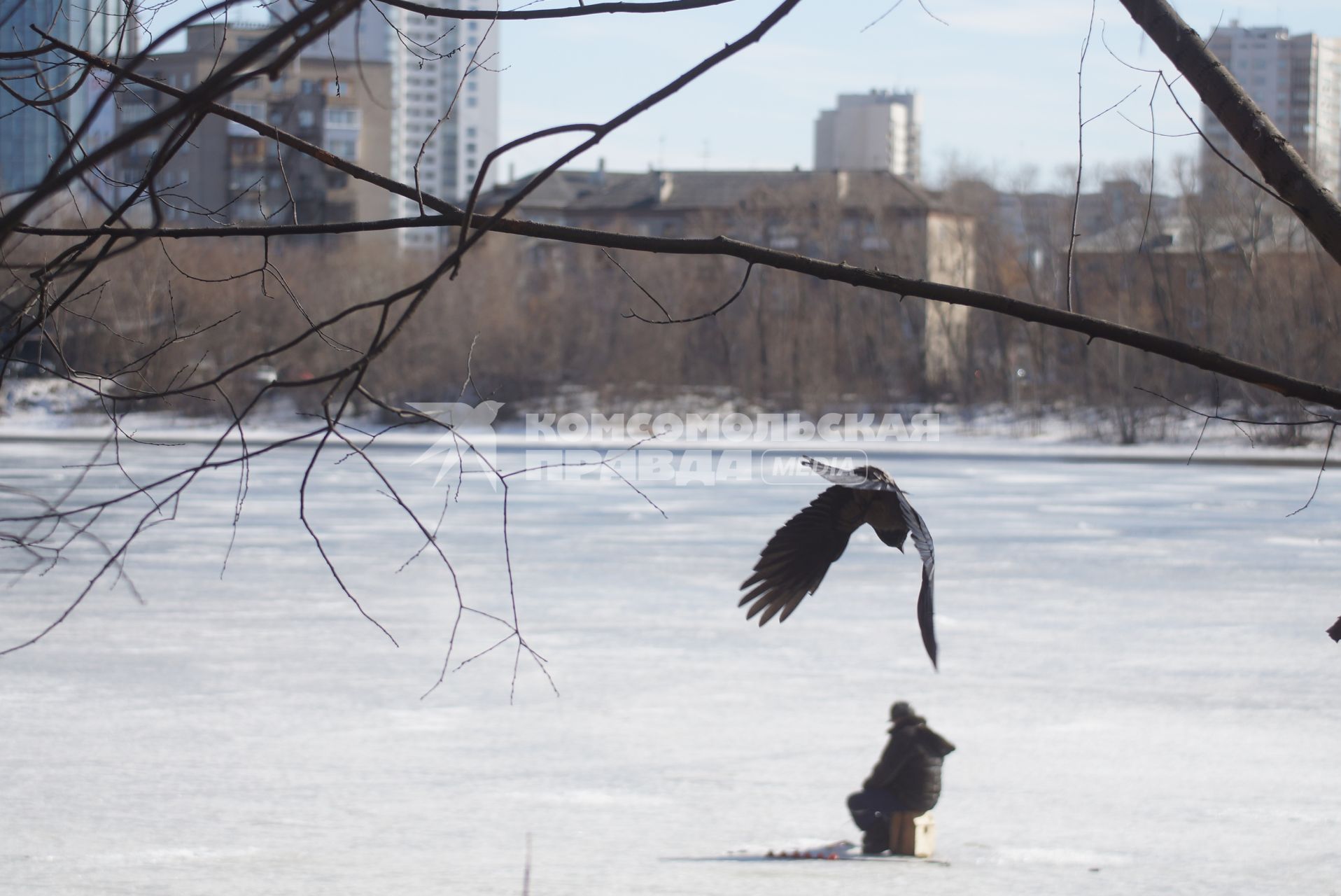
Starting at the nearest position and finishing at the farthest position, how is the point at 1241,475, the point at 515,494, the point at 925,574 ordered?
1. the point at 925,574
2. the point at 515,494
3. the point at 1241,475

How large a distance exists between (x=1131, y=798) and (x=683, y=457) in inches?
990

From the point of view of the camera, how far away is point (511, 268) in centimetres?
5044

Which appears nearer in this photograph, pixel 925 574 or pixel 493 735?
pixel 925 574

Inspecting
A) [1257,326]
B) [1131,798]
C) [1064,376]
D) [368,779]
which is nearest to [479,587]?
[368,779]

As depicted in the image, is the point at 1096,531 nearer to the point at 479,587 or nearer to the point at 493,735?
the point at 479,587

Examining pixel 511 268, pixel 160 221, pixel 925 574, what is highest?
pixel 511 268

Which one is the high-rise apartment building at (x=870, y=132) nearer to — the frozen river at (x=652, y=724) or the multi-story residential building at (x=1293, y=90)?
the multi-story residential building at (x=1293, y=90)

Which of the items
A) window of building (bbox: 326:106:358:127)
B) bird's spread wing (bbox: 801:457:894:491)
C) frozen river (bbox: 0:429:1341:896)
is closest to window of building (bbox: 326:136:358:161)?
window of building (bbox: 326:106:358:127)

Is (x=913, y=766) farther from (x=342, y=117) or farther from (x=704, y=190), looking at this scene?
(x=342, y=117)

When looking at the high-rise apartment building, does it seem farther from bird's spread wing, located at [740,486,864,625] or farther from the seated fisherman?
bird's spread wing, located at [740,486,864,625]

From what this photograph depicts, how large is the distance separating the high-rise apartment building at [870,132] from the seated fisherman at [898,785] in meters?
98.3

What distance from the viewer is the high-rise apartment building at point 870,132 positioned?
378ft

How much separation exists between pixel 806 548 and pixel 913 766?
331 cm

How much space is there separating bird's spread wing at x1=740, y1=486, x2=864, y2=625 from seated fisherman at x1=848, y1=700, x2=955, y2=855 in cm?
324
